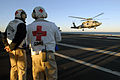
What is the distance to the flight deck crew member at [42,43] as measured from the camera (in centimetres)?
242

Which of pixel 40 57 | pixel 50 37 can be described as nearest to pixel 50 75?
pixel 40 57

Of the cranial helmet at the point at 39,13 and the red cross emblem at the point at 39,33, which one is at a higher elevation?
the cranial helmet at the point at 39,13

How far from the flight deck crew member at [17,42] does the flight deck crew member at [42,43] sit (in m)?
0.30

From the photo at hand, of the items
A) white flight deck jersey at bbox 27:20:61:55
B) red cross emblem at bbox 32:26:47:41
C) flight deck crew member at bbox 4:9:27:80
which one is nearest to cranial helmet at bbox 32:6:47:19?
white flight deck jersey at bbox 27:20:61:55

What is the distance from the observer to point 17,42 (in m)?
2.71

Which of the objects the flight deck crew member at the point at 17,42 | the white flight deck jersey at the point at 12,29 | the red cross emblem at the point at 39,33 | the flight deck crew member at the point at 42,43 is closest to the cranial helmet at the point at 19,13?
the flight deck crew member at the point at 17,42

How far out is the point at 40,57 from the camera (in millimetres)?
2447

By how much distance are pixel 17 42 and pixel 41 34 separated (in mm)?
735

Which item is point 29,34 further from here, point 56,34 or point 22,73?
point 22,73

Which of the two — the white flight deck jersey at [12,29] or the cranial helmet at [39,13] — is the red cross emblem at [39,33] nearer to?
the cranial helmet at [39,13]

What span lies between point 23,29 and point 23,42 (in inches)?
16.4

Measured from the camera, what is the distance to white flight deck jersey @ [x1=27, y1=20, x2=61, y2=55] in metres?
2.41

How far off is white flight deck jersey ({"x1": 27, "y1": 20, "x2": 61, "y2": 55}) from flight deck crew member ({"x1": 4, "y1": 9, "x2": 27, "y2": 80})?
30 cm

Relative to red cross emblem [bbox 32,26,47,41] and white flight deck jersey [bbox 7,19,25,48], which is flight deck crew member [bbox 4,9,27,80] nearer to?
white flight deck jersey [bbox 7,19,25,48]
